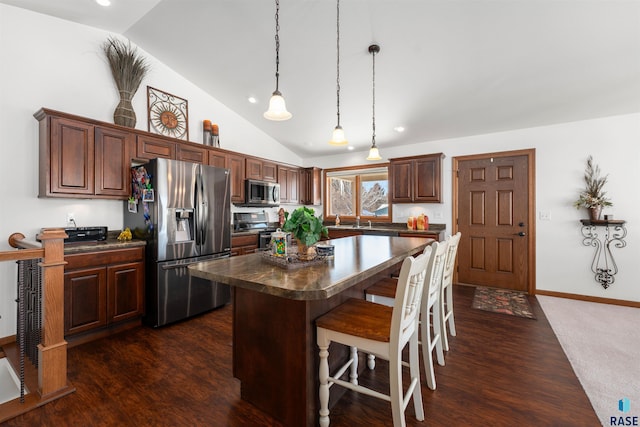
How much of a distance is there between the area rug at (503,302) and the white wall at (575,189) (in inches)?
19.7

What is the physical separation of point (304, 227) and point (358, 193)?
416 centimetres

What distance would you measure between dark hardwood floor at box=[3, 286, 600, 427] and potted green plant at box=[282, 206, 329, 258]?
3.48 feet

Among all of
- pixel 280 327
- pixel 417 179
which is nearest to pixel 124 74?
pixel 280 327

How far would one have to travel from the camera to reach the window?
5.43 metres

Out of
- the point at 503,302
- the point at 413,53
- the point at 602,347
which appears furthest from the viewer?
the point at 503,302

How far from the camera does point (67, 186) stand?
104 inches

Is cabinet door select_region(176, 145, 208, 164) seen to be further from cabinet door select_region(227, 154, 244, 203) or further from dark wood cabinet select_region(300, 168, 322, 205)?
dark wood cabinet select_region(300, 168, 322, 205)

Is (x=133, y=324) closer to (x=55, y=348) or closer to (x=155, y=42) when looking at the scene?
(x=55, y=348)

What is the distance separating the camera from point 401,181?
15.8ft

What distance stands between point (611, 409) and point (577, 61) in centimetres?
301

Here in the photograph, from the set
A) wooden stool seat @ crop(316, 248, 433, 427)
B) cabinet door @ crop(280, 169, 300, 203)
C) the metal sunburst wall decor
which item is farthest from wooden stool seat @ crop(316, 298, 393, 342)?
cabinet door @ crop(280, 169, 300, 203)

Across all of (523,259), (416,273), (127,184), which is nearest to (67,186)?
(127,184)

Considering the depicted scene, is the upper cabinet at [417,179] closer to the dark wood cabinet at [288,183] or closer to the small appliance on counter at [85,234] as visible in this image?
the dark wood cabinet at [288,183]

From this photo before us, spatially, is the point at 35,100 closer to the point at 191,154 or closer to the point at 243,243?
the point at 191,154
